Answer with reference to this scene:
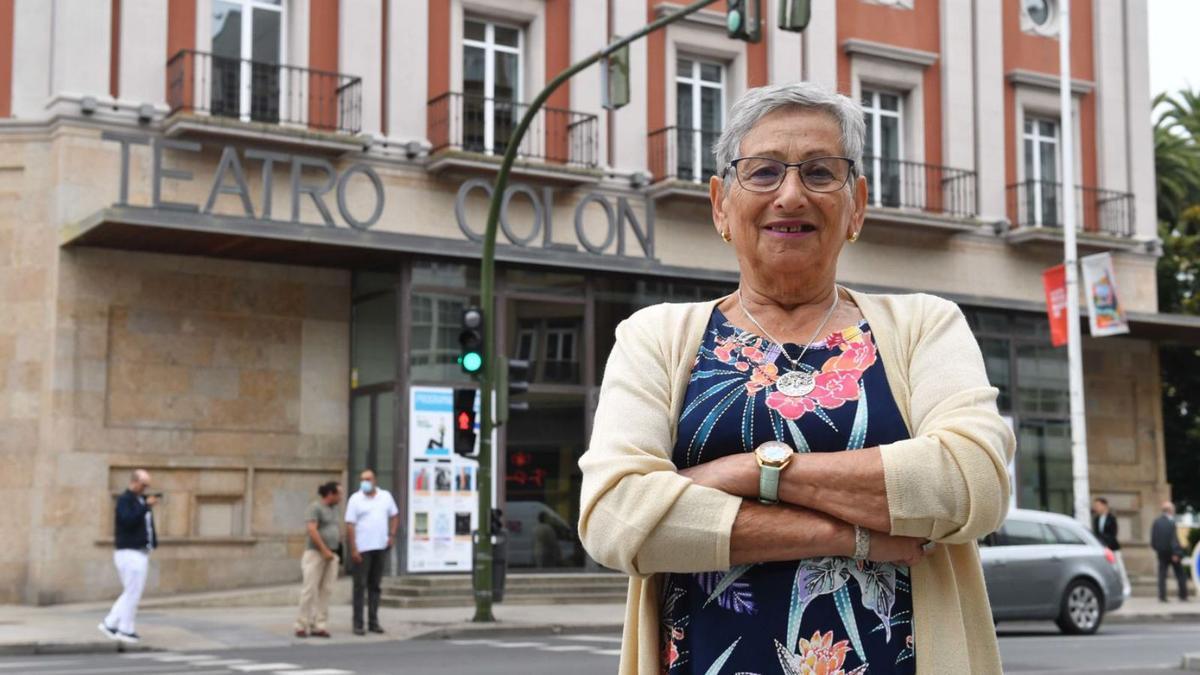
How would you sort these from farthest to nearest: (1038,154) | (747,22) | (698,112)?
(1038,154) → (698,112) → (747,22)

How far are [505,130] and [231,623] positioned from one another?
989 centimetres

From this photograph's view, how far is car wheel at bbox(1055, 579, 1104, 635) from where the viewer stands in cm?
1977

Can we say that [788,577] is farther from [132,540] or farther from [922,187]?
[922,187]

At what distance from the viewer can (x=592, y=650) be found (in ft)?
53.6

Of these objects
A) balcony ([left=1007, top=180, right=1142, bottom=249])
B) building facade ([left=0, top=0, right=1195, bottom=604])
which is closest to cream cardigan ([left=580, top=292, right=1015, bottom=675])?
building facade ([left=0, top=0, right=1195, bottom=604])

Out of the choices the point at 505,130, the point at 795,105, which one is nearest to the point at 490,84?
the point at 505,130

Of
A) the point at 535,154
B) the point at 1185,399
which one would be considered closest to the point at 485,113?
the point at 535,154

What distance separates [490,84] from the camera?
26812 mm

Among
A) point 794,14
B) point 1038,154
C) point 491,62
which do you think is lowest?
point 794,14

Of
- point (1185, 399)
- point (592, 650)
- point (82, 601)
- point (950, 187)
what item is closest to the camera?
point (592, 650)

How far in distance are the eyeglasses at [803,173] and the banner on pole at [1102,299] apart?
2584 centimetres

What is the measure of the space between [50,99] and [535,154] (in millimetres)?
7628

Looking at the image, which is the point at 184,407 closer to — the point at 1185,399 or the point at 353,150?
the point at 353,150

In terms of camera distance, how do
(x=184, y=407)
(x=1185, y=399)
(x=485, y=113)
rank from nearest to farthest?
(x=184, y=407) < (x=485, y=113) < (x=1185, y=399)
